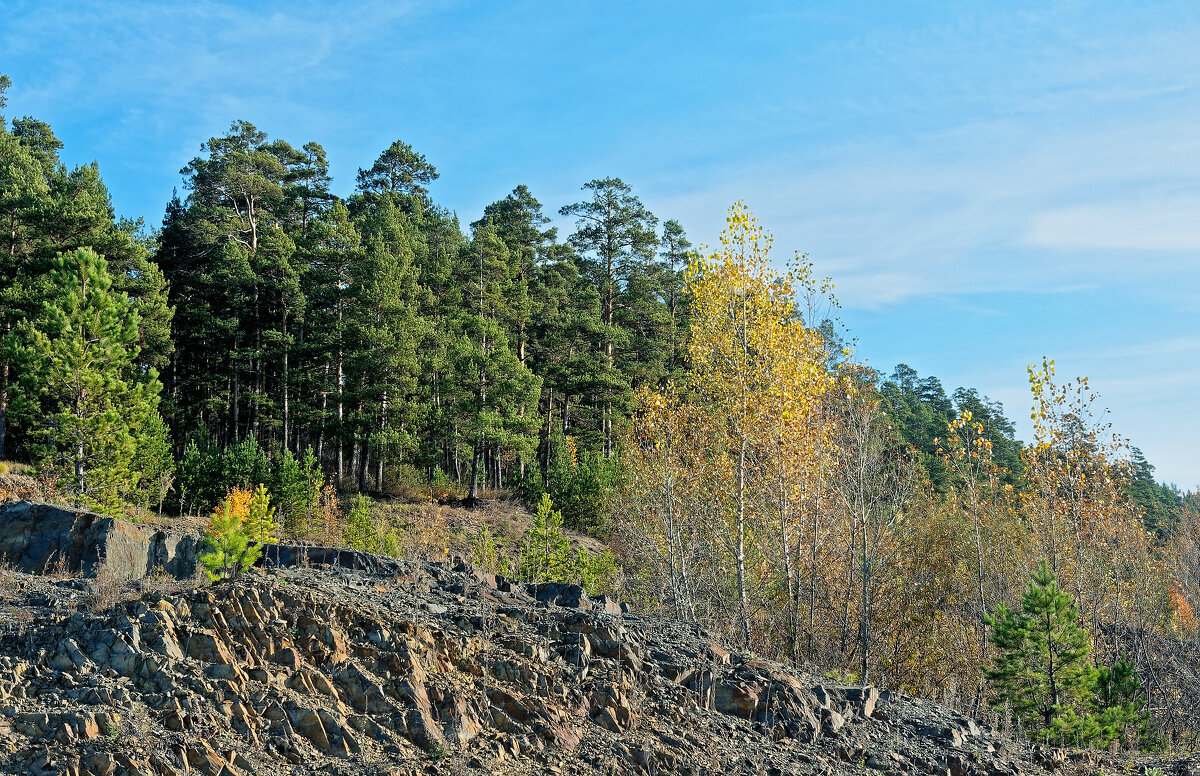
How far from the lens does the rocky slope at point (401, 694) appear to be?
634cm

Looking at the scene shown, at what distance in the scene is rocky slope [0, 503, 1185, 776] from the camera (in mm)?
6344

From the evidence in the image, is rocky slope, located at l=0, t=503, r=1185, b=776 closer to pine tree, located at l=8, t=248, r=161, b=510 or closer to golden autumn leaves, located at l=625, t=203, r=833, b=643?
golden autumn leaves, located at l=625, t=203, r=833, b=643

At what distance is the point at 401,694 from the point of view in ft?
24.1

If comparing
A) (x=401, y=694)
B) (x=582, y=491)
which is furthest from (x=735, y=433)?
(x=582, y=491)

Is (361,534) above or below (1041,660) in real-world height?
above

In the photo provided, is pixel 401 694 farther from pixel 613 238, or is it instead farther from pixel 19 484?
pixel 613 238

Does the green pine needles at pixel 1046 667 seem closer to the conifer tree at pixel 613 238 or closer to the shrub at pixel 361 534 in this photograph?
the shrub at pixel 361 534

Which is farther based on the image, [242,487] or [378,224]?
[378,224]

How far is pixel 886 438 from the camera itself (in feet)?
63.8

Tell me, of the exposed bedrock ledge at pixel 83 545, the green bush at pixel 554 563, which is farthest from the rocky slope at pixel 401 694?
the green bush at pixel 554 563

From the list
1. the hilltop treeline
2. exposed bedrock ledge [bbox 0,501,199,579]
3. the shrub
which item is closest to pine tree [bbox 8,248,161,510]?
the hilltop treeline

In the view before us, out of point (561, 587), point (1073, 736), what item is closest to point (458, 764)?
point (561, 587)

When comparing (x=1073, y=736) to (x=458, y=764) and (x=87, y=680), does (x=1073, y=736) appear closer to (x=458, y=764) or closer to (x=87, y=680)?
(x=458, y=764)

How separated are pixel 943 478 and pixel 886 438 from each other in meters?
41.6
